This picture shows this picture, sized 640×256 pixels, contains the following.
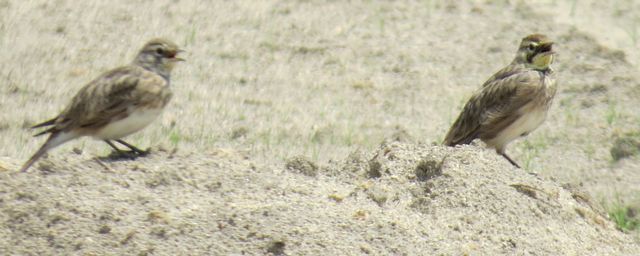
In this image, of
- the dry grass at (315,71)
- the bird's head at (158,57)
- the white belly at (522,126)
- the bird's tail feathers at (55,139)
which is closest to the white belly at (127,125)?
the bird's tail feathers at (55,139)

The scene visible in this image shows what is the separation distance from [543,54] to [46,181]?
365 cm

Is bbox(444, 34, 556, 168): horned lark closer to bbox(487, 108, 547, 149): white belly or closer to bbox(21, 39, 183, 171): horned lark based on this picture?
bbox(487, 108, 547, 149): white belly

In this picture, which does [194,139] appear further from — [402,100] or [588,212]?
[588,212]

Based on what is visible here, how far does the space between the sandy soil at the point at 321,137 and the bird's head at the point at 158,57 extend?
0.56m

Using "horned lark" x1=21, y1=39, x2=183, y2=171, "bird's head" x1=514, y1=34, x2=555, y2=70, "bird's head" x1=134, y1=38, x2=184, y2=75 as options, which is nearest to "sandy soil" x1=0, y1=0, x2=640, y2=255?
"horned lark" x1=21, y1=39, x2=183, y2=171

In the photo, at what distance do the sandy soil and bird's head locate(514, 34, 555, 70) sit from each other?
2.56ft

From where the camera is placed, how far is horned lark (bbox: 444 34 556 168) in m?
8.91

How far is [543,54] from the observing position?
362 inches

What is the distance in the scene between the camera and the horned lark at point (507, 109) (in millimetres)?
8906

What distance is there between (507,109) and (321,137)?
1.65 m

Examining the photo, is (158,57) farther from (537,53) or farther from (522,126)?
(537,53)

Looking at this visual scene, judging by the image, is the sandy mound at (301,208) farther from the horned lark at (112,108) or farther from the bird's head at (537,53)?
the bird's head at (537,53)

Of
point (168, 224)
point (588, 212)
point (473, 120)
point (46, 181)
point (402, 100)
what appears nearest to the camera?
point (168, 224)


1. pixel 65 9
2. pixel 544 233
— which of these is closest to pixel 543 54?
pixel 544 233
